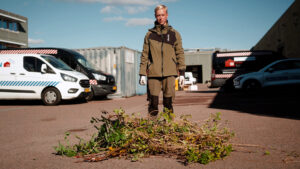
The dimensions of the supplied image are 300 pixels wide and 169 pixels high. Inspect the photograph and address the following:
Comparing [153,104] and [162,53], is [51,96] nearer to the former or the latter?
[153,104]

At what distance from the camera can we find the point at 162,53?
4.48 metres

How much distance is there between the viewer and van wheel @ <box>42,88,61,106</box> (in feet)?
37.8

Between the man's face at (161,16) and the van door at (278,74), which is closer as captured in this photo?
the man's face at (161,16)

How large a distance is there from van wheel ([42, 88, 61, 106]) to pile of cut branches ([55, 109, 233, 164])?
7.92 meters

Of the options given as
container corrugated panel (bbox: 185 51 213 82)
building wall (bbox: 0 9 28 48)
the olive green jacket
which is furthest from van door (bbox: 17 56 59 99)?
container corrugated panel (bbox: 185 51 213 82)

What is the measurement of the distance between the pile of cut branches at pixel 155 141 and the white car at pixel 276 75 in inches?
419

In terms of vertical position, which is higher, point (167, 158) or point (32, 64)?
point (32, 64)

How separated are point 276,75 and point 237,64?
241cm

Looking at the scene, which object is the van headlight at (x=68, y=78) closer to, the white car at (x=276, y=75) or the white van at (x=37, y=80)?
the white van at (x=37, y=80)

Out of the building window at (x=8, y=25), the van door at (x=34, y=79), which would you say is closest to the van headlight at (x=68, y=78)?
the van door at (x=34, y=79)

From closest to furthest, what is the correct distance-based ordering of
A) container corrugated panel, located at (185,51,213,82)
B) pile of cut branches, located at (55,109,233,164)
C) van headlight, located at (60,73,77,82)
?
1. pile of cut branches, located at (55,109,233,164)
2. van headlight, located at (60,73,77,82)
3. container corrugated panel, located at (185,51,213,82)

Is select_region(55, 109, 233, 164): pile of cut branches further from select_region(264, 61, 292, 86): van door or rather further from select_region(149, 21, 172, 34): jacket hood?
select_region(264, 61, 292, 86): van door

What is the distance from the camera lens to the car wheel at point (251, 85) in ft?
45.5

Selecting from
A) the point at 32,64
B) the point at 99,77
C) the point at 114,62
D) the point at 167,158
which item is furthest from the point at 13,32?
the point at 167,158
